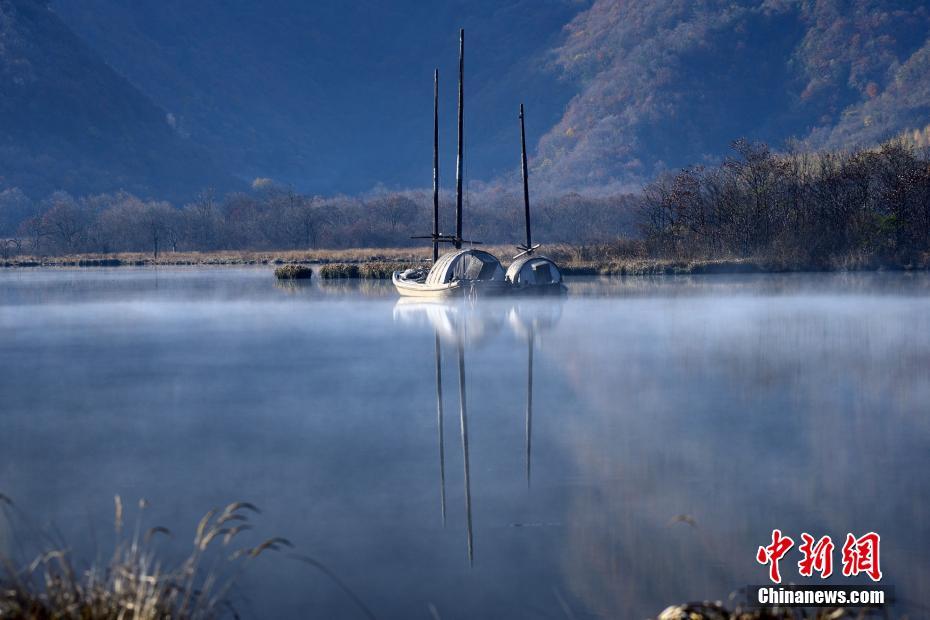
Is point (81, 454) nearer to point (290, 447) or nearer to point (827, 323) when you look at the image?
point (290, 447)

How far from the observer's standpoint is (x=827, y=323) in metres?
19.7

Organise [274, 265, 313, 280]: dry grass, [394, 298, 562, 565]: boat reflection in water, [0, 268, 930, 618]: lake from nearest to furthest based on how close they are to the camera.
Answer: [0, 268, 930, 618]: lake, [394, 298, 562, 565]: boat reflection in water, [274, 265, 313, 280]: dry grass

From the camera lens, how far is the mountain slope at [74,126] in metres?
138

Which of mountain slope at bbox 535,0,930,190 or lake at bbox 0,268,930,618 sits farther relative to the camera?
mountain slope at bbox 535,0,930,190

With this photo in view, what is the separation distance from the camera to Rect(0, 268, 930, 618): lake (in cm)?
591

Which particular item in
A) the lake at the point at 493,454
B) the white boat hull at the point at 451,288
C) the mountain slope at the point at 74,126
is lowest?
the lake at the point at 493,454

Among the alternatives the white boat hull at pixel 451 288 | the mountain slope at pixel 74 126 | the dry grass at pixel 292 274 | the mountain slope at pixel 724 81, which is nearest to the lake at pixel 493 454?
the white boat hull at pixel 451 288

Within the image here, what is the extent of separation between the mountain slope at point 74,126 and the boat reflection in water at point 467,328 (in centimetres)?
11306

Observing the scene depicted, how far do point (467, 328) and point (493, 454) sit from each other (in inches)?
455

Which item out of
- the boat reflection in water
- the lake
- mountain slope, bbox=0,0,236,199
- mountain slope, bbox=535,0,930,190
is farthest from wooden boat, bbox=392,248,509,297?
mountain slope, bbox=535,0,930,190

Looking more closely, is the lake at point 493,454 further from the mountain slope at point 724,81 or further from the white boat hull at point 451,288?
the mountain slope at point 724,81

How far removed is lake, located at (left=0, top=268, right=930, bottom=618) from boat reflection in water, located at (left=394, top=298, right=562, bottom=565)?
60mm

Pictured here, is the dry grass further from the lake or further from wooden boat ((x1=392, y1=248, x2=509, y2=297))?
the lake

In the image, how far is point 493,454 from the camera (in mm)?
8719
